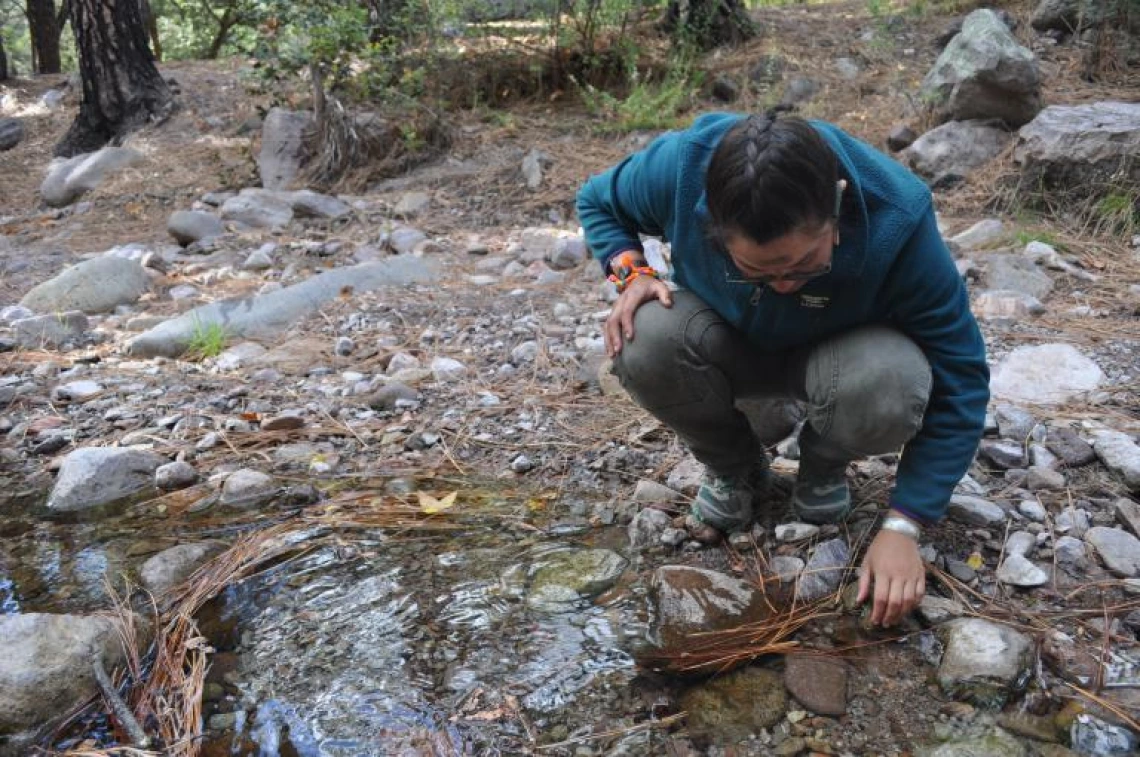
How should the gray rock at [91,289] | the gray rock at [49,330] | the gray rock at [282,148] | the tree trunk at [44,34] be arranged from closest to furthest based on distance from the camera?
1. the gray rock at [49,330]
2. the gray rock at [91,289]
3. the gray rock at [282,148]
4. the tree trunk at [44,34]

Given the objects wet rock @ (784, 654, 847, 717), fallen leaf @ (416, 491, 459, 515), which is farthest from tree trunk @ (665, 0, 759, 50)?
wet rock @ (784, 654, 847, 717)

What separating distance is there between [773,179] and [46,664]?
1457 millimetres

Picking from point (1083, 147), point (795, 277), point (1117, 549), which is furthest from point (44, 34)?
point (1117, 549)

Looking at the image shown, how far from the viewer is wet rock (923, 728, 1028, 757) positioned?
1.37 metres

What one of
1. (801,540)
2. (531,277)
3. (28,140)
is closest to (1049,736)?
(801,540)

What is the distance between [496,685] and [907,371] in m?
0.93

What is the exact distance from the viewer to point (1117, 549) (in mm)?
1745

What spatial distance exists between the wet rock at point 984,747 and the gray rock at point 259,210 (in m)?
4.36

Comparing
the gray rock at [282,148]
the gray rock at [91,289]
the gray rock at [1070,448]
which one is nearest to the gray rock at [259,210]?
the gray rock at [282,148]

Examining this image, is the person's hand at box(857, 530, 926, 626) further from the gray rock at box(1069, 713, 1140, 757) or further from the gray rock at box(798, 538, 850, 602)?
the gray rock at box(1069, 713, 1140, 757)

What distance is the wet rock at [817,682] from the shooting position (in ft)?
4.86

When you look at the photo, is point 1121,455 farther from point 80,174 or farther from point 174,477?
point 80,174

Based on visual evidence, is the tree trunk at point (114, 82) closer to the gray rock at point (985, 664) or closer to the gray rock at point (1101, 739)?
the gray rock at point (985, 664)

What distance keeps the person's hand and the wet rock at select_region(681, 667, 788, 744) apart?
9.4 inches
